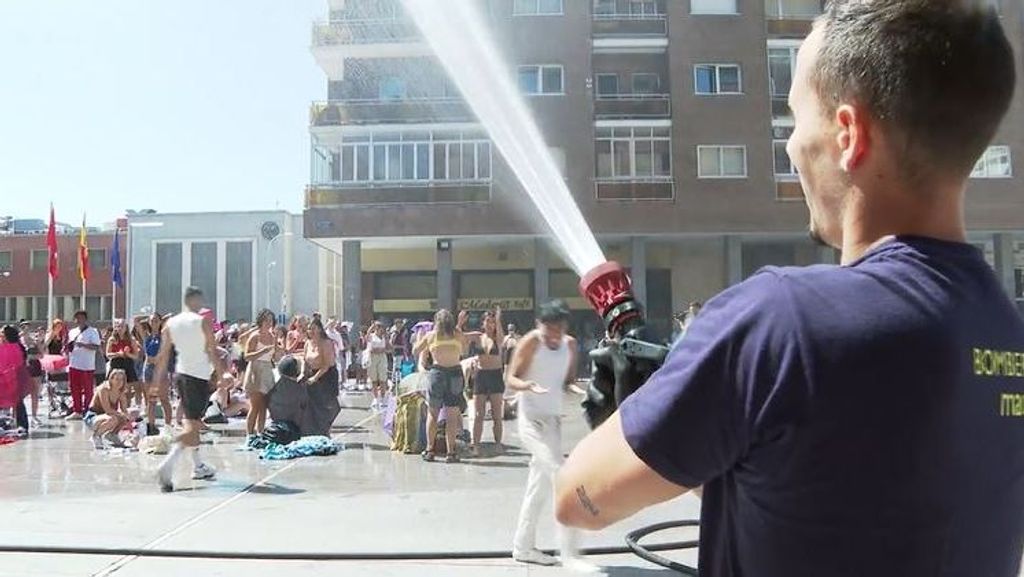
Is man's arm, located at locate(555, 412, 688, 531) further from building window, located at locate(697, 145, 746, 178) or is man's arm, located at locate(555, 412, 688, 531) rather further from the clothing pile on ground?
building window, located at locate(697, 145, 746, 178)

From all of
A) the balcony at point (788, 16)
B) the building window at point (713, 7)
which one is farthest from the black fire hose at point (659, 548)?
the balcony at point (788, 16)

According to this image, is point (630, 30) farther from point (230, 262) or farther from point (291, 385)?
point (230, 262)

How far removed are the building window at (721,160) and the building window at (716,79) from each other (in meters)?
1.97

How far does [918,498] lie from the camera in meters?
1.04

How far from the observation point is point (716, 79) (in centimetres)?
2859

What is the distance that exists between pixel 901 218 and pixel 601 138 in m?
27.9

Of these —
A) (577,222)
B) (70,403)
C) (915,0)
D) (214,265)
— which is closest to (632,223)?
(70,403)

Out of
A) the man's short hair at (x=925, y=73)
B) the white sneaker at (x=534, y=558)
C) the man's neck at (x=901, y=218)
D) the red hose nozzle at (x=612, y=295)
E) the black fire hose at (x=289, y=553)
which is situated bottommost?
the white sneaker at (x=534, y=558)

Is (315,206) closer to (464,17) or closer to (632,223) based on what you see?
(632,223)

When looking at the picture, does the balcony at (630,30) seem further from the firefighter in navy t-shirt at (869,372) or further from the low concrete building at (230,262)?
the firefighter in navy t-shirt at (869,372)

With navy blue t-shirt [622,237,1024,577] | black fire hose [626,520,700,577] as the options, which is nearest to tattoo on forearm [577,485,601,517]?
navy blue t-shirt [622,237,1024,577]

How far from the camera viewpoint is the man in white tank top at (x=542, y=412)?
5617mm

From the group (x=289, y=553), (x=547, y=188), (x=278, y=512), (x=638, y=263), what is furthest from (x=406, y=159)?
(x=547, y=188)

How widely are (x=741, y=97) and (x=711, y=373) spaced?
28972mm
